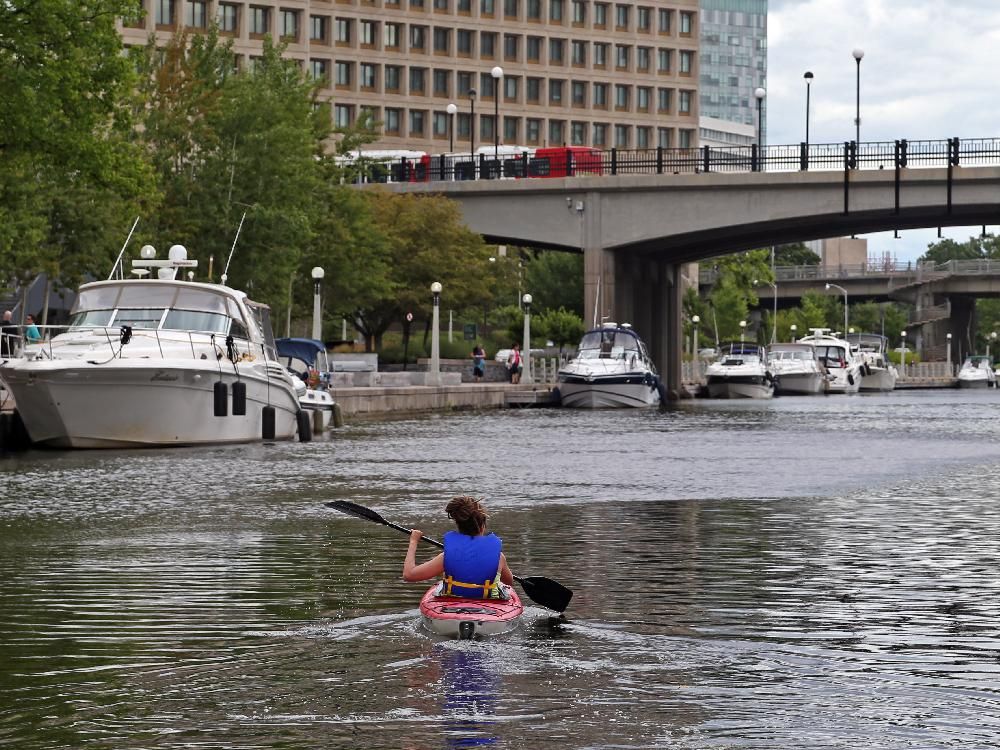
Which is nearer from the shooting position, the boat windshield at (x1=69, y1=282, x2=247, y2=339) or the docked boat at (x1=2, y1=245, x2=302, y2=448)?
the docked boat at (x1=2, y1=245, x2=302, y2=448)

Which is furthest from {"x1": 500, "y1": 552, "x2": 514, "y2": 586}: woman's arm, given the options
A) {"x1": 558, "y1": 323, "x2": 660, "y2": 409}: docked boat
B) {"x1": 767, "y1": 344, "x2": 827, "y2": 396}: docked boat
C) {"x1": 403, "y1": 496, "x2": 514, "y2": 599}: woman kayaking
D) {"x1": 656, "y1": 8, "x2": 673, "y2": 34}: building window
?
{"x1": 656, "y1": 8, "x2": 673, "y2": 34}: building window

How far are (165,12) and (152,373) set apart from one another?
89.9 meters

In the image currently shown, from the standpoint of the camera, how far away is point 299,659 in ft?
39.7

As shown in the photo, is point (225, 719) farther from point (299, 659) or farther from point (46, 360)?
point (46, 360)

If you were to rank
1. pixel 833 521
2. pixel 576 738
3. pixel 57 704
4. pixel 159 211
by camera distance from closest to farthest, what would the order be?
pixel 576 738 < pixel 57 704 < pixel 833 521 < pixel 159 211

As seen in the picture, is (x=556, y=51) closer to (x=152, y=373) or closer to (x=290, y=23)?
(x=290, y=23)

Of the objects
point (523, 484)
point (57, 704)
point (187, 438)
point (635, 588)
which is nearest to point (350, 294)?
point (187, 438)

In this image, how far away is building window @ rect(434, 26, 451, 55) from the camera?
142875 mm

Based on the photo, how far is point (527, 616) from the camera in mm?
13844

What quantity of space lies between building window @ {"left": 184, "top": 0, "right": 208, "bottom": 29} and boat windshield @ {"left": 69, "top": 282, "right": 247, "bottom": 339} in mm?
86527

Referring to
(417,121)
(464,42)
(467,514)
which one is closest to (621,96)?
(464,42)

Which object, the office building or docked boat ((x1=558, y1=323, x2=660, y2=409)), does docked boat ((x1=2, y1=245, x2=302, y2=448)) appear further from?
the office building

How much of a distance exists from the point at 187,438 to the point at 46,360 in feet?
9.89

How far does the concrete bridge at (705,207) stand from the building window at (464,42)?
64.1 meters
